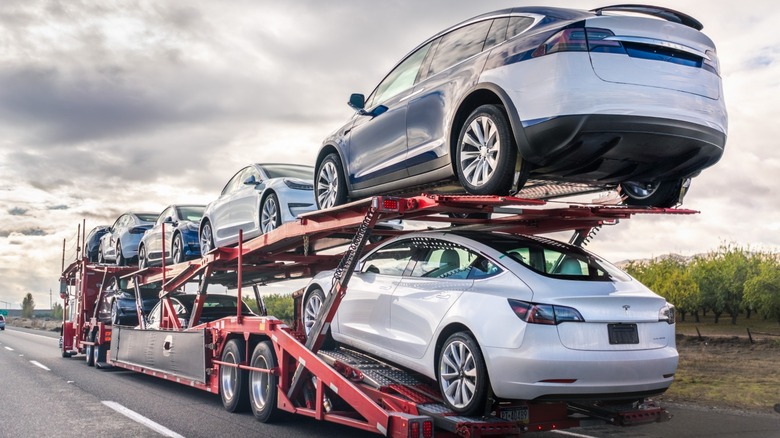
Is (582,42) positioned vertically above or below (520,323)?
above

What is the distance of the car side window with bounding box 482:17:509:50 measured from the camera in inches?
240

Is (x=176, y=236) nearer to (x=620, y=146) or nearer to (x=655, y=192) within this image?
(x=655, y=192)

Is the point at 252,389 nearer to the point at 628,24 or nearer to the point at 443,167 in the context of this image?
the point at 443,167

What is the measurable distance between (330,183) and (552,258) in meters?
3.27

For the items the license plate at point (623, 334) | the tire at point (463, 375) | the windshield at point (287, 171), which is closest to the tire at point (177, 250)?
the windshield at point (287, 171)

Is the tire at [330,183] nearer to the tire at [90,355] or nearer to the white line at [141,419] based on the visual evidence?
the white line at [141,419]

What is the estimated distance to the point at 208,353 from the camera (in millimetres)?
9570

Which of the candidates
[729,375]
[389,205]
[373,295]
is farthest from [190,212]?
[729,375]

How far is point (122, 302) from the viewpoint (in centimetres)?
1536

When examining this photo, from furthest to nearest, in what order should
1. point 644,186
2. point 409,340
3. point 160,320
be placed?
point 160,320 → point 644,186 → point 409,340

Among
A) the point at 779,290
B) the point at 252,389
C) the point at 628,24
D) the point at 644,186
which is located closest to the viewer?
the point at 628,24

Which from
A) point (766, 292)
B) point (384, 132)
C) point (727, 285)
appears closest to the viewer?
point (384, 132)

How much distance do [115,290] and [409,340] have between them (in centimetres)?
1220

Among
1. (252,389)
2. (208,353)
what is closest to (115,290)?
(208,353)
